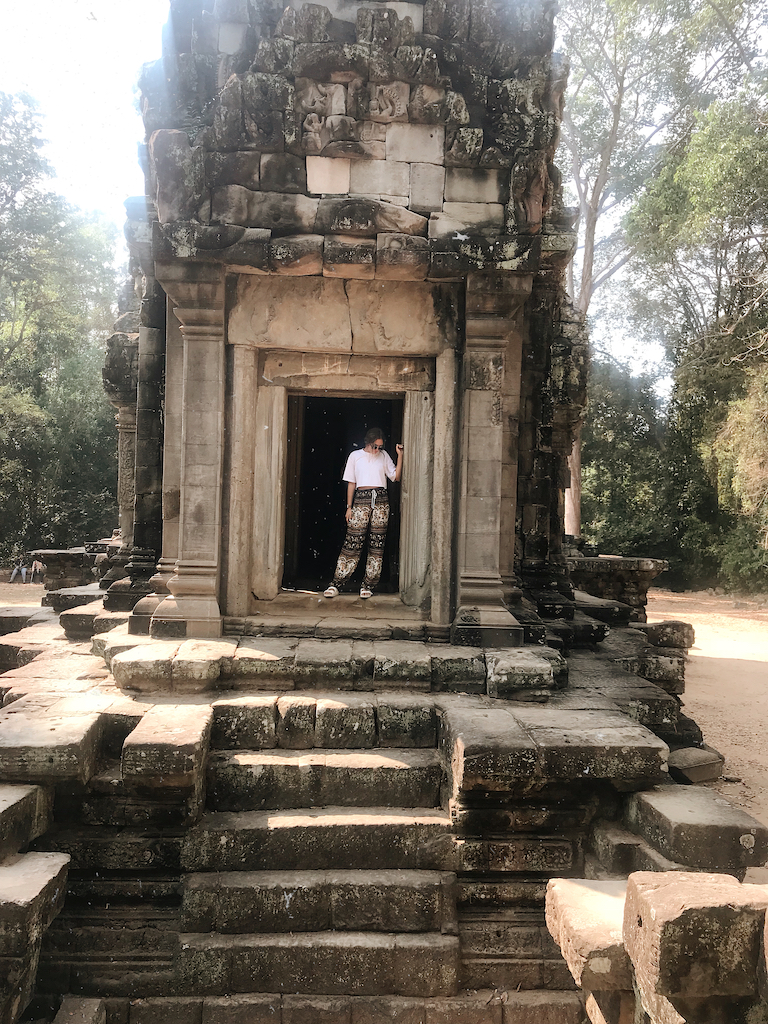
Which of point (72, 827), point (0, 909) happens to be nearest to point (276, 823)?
point (72, 827)

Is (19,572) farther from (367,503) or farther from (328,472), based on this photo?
(367,503)

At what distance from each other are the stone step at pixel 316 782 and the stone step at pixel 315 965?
63cm

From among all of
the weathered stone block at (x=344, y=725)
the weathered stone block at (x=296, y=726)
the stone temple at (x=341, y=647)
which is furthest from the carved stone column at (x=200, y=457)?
the weathered stone block at (x=344, y=725)

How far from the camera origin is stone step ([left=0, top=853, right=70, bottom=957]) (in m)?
2.83

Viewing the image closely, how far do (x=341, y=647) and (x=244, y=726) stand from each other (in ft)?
3.13

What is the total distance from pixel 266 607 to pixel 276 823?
2.09 meters

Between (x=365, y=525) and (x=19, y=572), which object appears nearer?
(x=365, y=525)

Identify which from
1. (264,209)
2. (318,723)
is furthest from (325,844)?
(264,209)

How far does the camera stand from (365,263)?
16.3 ft

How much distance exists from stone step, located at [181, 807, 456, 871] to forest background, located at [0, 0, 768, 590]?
53.4 feet

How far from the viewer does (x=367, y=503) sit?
6.33 m

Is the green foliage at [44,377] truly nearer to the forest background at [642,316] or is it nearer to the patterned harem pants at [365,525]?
the forest background at [642,316]

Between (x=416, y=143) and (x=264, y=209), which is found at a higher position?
(x=416, y=143)

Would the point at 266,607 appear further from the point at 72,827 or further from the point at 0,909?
the point at 0,909
